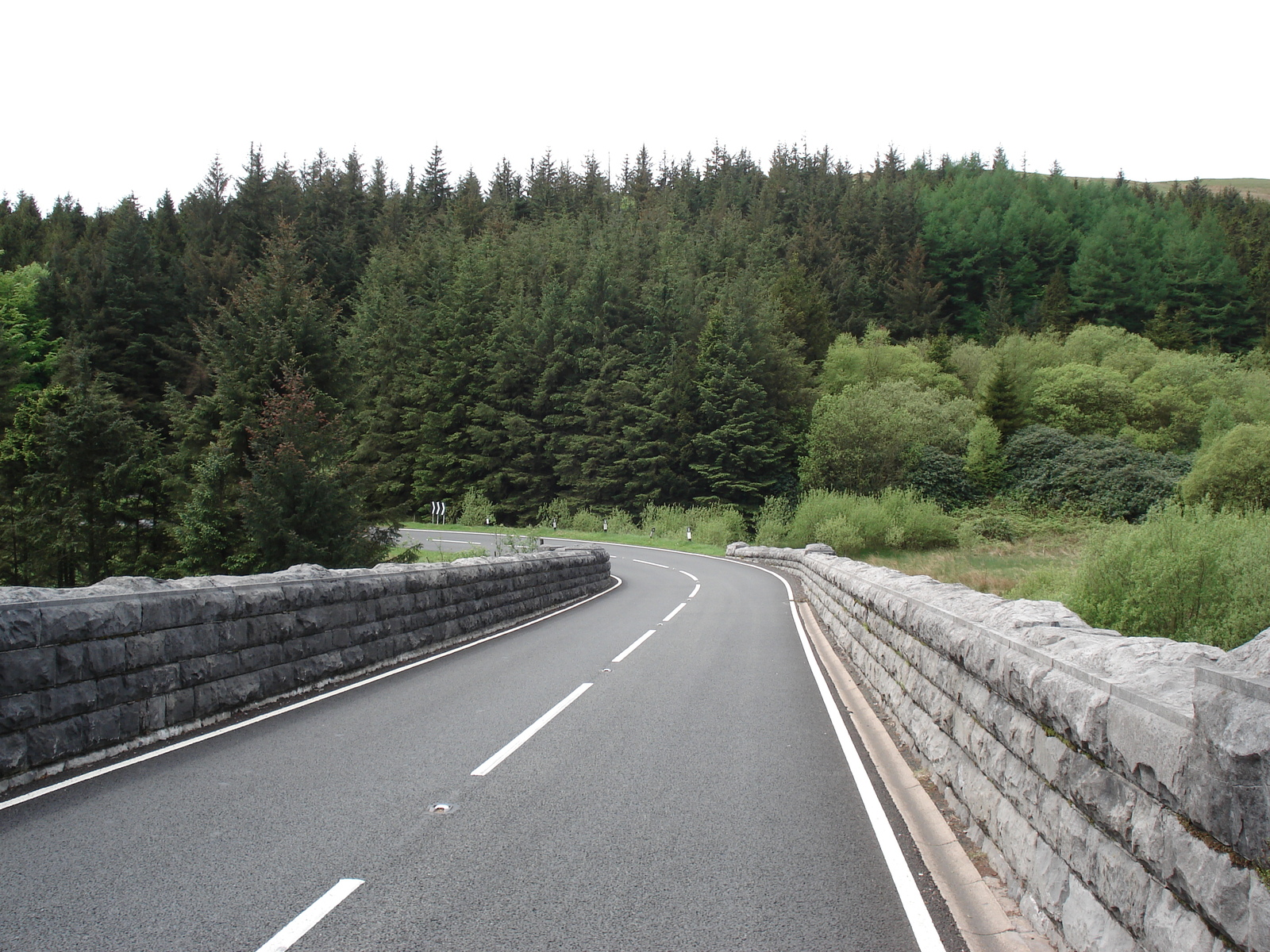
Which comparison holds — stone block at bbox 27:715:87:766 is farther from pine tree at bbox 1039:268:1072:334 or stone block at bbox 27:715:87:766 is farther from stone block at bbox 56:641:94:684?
pine tree at bbox 1039:268:1072:334

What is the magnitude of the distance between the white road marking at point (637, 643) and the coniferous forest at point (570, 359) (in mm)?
13359

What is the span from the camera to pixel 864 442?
53.8 meters

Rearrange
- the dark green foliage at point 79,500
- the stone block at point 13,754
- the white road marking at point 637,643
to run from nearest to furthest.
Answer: the stone block at point 13,754, the white road marking at point 637,643, the dark green foliage at point 79,500

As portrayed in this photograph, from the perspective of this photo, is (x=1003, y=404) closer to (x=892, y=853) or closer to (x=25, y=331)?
(x=892, y=853)

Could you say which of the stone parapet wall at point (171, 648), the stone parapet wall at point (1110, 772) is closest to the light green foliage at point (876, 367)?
the stone parapet wall at point (171, 648)

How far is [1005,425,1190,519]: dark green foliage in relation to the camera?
49.5 meters

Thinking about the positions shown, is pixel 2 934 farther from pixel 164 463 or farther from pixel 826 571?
pixel 164 463

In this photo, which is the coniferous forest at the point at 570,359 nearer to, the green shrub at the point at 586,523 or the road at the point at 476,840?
the green shrub at the point at 586,523

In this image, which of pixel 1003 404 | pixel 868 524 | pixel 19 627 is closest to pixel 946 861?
pixel 19 627

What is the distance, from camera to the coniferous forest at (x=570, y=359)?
27234mm

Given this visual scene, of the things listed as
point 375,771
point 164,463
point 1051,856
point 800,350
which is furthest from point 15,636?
point 800,350

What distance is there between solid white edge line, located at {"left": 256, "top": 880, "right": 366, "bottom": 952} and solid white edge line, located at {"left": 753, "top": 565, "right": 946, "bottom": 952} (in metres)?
2.62

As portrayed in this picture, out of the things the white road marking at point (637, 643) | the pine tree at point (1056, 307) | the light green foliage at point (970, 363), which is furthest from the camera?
the pine tree at point (1056, 307)

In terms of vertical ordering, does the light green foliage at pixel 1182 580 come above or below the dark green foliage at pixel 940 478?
below
